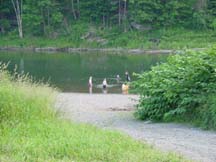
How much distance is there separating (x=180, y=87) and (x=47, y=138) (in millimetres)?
4933

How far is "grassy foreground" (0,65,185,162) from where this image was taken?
8.17m

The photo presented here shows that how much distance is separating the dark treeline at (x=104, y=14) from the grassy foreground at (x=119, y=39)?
3.61 ft

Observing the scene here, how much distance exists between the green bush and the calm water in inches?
762

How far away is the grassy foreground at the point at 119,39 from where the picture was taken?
6156cm

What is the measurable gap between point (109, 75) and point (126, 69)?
3830 mm

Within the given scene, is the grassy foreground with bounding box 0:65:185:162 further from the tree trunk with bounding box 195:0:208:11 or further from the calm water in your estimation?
the tree trunk with bounding box 195:0:208:11

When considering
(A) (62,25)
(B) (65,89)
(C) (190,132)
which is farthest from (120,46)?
(C) (190,132)

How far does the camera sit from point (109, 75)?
41781mm

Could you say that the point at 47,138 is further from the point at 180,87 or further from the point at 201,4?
the point at 201,4

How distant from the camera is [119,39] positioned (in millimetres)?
64688

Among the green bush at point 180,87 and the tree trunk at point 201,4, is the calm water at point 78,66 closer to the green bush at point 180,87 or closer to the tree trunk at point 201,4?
the tree trunk at point 201,4

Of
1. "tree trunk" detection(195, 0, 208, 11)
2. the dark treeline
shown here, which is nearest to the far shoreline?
the dark treeline

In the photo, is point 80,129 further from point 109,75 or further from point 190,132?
point 109,75

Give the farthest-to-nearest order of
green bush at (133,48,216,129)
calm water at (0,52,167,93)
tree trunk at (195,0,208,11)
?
tree trunk at (195,0,208,11) < calm water at (0,52,167,93) < green bush at (133,48,216,129)
